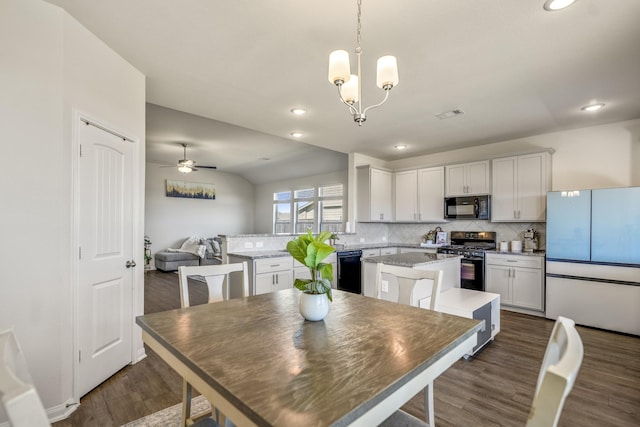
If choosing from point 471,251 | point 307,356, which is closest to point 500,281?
point 471,251

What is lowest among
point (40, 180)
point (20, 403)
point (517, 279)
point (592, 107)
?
point (517, 279)

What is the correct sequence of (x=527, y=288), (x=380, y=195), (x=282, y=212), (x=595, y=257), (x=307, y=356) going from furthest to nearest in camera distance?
(x=282, y=212) < (x=380, y=195) < (x=527, y=288) < (x=595, y=257) < (x=307, y=356)

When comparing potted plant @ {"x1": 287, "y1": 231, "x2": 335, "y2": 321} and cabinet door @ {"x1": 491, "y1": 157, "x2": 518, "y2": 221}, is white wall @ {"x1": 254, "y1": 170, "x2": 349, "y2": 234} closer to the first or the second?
cabinet door @ {"x1": 491, "y1": 157, "x2": 518, "y2": 221}

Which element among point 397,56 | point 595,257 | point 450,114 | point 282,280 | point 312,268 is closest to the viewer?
point 312,268

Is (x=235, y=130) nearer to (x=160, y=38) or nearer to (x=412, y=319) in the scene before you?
(x=160, y=38)

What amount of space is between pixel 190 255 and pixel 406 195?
559 cm

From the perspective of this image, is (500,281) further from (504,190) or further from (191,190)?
(191,190)

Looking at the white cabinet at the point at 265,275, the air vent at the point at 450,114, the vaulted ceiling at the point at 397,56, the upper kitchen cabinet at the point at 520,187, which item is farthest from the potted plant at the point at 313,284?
the upper kitchen cabinet at the point at 520,187

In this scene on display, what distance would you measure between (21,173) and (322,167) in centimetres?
641

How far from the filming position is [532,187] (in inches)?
179

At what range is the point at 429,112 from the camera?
3.81 m

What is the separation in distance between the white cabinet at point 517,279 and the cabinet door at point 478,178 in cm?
107

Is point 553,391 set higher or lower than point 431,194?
lower

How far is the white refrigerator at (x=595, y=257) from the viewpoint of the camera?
3551mm
